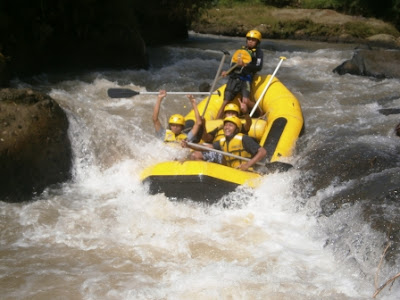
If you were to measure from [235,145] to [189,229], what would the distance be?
1.42m

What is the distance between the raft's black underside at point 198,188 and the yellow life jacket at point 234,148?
70 centimetres

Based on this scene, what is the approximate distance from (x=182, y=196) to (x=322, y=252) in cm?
153

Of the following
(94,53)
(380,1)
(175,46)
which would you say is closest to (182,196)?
(94,53)

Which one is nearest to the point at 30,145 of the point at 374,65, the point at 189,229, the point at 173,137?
the point at 173,137

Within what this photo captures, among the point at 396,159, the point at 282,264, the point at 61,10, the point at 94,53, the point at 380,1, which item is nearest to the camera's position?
the point at 282,264

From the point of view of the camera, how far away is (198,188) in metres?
5.08

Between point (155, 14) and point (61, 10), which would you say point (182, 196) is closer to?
point (61, 10)

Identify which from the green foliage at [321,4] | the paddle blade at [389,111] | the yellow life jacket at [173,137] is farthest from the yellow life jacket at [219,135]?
the green foliage at [321,4]

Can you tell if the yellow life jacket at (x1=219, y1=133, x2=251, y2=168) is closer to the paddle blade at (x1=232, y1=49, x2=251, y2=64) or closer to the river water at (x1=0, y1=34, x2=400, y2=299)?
the river water at (x1=0, y1=34, x2=400, y2=299)

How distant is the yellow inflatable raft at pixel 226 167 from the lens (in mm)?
5090

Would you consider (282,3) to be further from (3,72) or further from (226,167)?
(226,167)

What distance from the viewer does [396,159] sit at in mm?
5375

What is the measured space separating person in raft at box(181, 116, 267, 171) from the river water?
0.39 meters

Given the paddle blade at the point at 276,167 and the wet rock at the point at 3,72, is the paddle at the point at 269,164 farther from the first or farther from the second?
the wet rock at the point at 3,72
